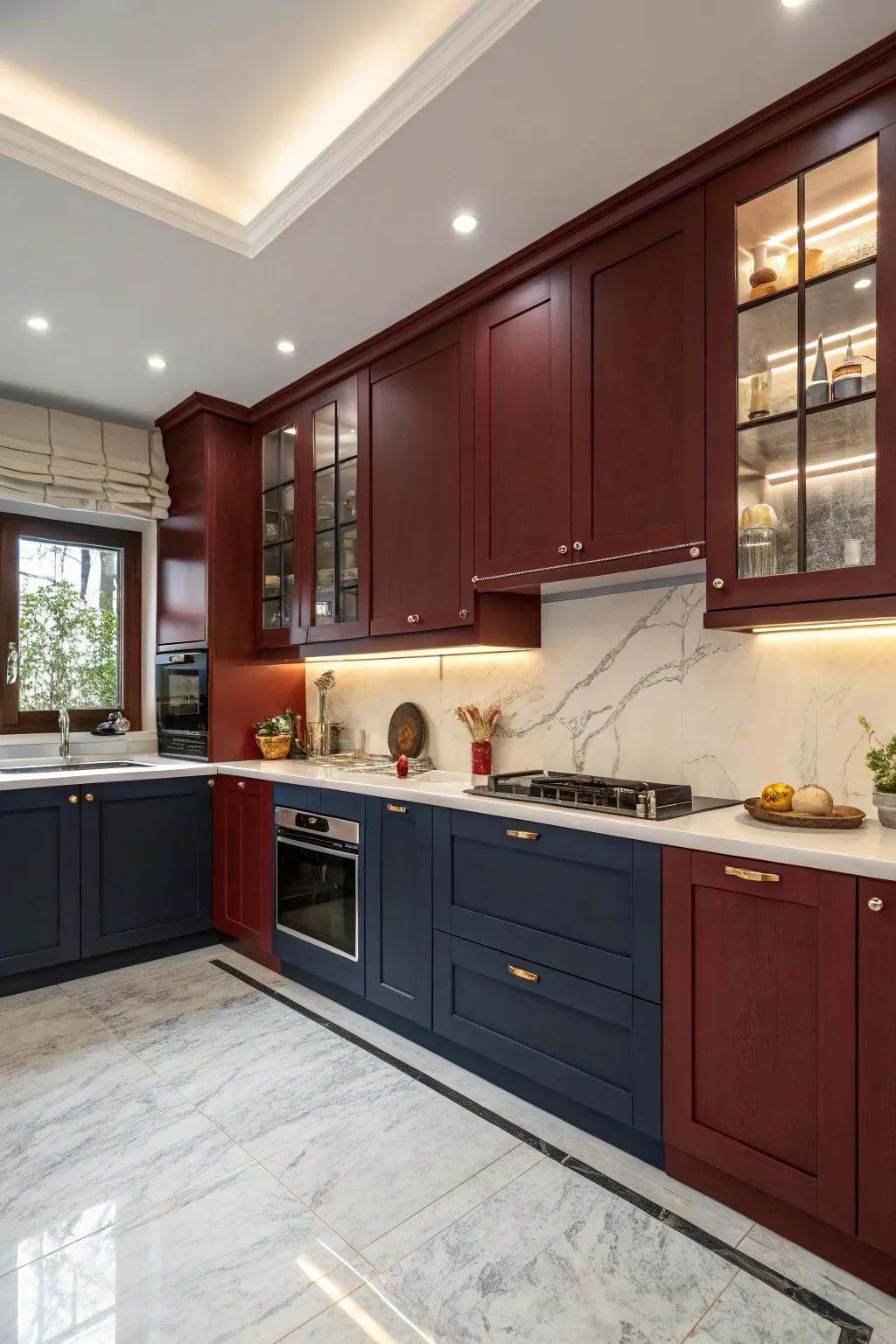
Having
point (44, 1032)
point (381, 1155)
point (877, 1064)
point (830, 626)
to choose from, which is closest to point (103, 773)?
point (44, 1032)

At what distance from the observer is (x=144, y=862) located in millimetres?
3475

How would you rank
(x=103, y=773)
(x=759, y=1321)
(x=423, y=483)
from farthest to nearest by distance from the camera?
(x=103, y=773)
(x=423, y=483)
(x=759, y=1321)

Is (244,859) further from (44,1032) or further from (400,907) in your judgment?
(400,907)

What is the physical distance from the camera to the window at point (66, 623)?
12.6 ft

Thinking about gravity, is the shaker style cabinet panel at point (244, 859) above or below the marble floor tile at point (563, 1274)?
above

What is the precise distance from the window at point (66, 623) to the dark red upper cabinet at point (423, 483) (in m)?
1.82

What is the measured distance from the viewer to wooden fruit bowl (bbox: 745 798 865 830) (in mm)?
1798

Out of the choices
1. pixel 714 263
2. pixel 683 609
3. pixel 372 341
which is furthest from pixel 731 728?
pixel 372 341

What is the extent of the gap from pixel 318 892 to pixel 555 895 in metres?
1.23

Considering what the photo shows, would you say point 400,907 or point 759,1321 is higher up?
point 400,907

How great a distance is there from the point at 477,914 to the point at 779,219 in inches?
81.0

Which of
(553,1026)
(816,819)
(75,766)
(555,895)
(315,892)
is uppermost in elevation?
(816,819)

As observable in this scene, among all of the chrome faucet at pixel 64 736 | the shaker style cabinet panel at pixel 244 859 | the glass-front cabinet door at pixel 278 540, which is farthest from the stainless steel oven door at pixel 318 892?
the chrome faucet at pixel 64 736

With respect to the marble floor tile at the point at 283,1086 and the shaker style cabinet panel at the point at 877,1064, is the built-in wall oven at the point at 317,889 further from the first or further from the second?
the shaker style cabinet panel at the point at 877,1064
